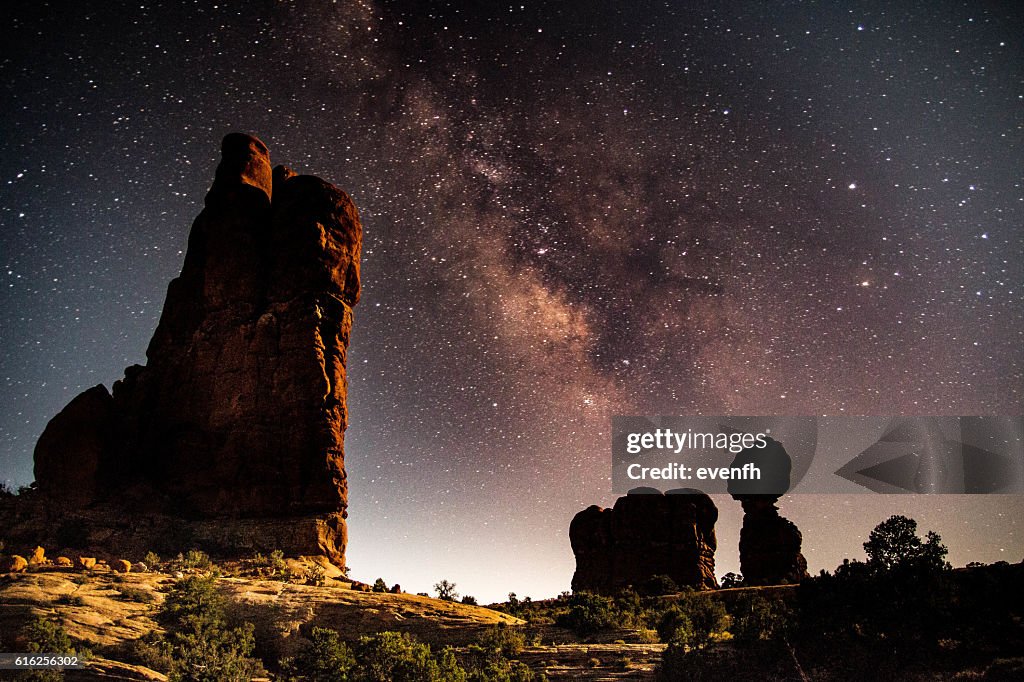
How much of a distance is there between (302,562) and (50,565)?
10041 mm

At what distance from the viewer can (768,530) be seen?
64.8m

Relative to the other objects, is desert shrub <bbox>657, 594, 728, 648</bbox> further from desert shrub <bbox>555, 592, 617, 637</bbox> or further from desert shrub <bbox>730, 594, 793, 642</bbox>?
desert shrub <bbox>555, 592, 617, 637</bbox>

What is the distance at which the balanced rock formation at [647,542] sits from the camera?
6531 centimetres

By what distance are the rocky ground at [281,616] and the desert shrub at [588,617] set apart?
92cm

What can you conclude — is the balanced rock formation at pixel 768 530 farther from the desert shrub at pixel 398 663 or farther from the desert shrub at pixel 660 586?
the desert shrub at pixel 398 663

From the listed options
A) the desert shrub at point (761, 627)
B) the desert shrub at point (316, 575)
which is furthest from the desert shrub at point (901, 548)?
the desert shrub at point (316, 575)

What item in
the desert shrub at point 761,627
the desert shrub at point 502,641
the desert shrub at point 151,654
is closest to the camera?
the desert shrub at point 151,654

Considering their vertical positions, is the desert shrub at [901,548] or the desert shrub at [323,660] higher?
the desert shrub at [901,548]

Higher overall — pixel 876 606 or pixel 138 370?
pixel 138 370

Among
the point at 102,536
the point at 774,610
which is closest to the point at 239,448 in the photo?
the point at 102,536

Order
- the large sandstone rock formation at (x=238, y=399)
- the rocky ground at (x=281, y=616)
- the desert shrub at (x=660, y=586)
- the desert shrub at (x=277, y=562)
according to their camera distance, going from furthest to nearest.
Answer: the desert shrub at (x=660, y=586) < the large sandstone rock formation at (x=238, y=399) < the desert shrub at (x=277, y=562) < the rocky ground at (x=281, y=616)

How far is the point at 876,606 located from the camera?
2309 cm

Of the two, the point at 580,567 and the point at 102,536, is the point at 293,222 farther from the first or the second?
the point at 580,567

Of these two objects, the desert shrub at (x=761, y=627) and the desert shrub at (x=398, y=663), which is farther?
the desert shrub at (x=761, y=627)
